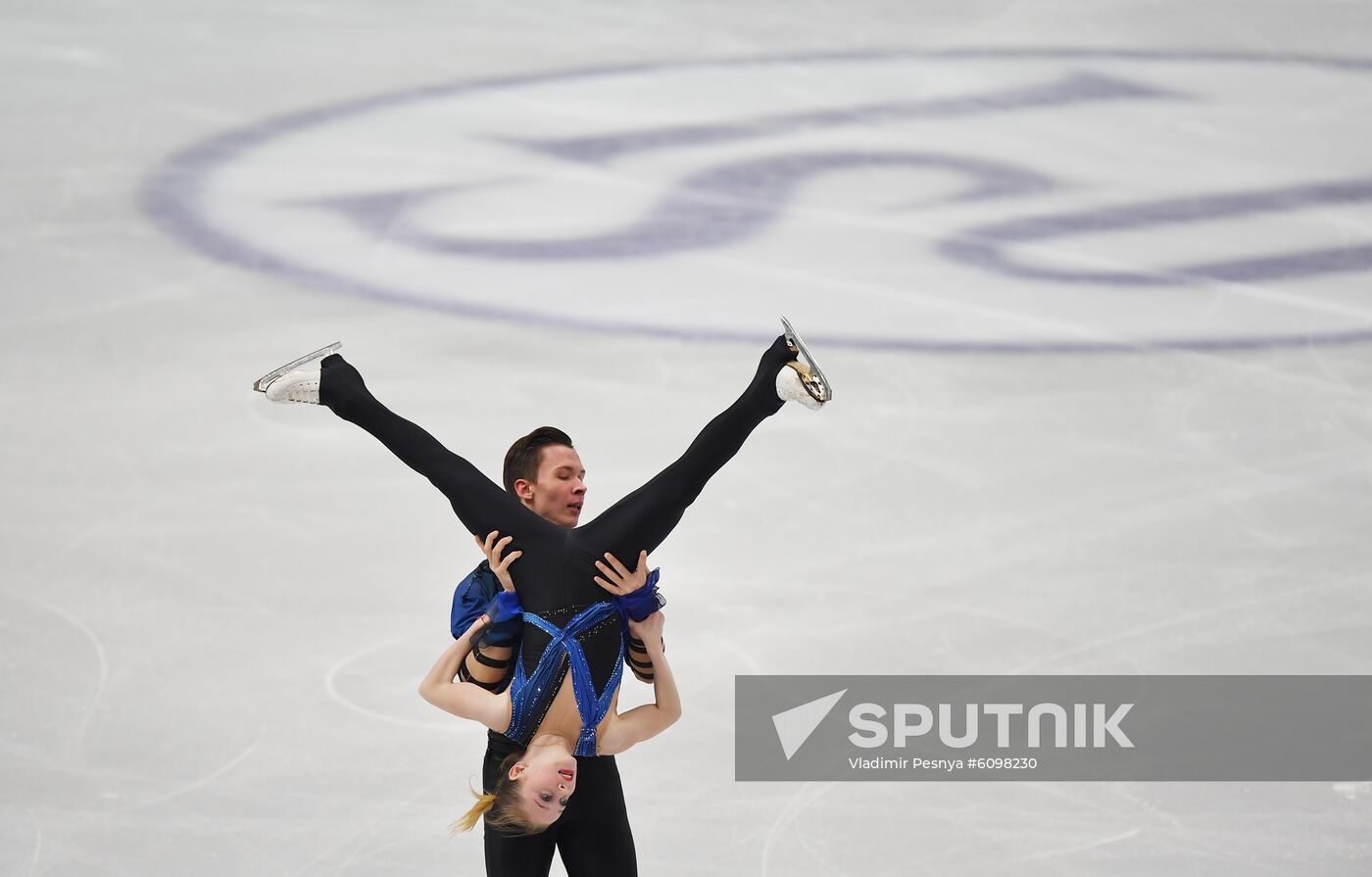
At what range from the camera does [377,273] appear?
6.93m

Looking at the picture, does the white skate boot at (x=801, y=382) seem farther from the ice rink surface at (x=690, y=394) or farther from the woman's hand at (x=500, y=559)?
the ice rink surface at (x=690, y=394)

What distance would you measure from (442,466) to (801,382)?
0.63 metres

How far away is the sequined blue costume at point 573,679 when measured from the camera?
8.96 feet

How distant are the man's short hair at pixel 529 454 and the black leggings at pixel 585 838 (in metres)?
0.44

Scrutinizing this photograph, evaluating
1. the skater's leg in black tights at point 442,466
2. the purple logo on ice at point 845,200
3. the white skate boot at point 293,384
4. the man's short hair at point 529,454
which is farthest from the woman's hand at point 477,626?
the purple logo on ice at point 845,200

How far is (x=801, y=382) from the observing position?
2838mm

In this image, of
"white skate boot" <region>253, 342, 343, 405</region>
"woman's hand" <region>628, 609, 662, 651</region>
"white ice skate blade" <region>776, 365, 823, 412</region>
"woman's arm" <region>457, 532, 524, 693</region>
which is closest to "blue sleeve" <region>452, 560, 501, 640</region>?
"woman's arm" <region>457, 532, 524, 693</region>

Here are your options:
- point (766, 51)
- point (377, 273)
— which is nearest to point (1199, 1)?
point (766, 51)

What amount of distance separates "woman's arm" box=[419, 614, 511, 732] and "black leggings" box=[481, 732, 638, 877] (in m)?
0.14

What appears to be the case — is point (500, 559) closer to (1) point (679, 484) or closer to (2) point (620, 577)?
(2) point (620, 577)

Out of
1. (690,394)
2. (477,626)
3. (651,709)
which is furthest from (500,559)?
(690,394)

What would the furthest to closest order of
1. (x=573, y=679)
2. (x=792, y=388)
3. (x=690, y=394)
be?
(x=690, y=394), (x=792, y=388), (x=573, y=679)

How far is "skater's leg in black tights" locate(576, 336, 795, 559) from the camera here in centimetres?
281

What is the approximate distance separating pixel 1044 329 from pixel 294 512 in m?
2.99
